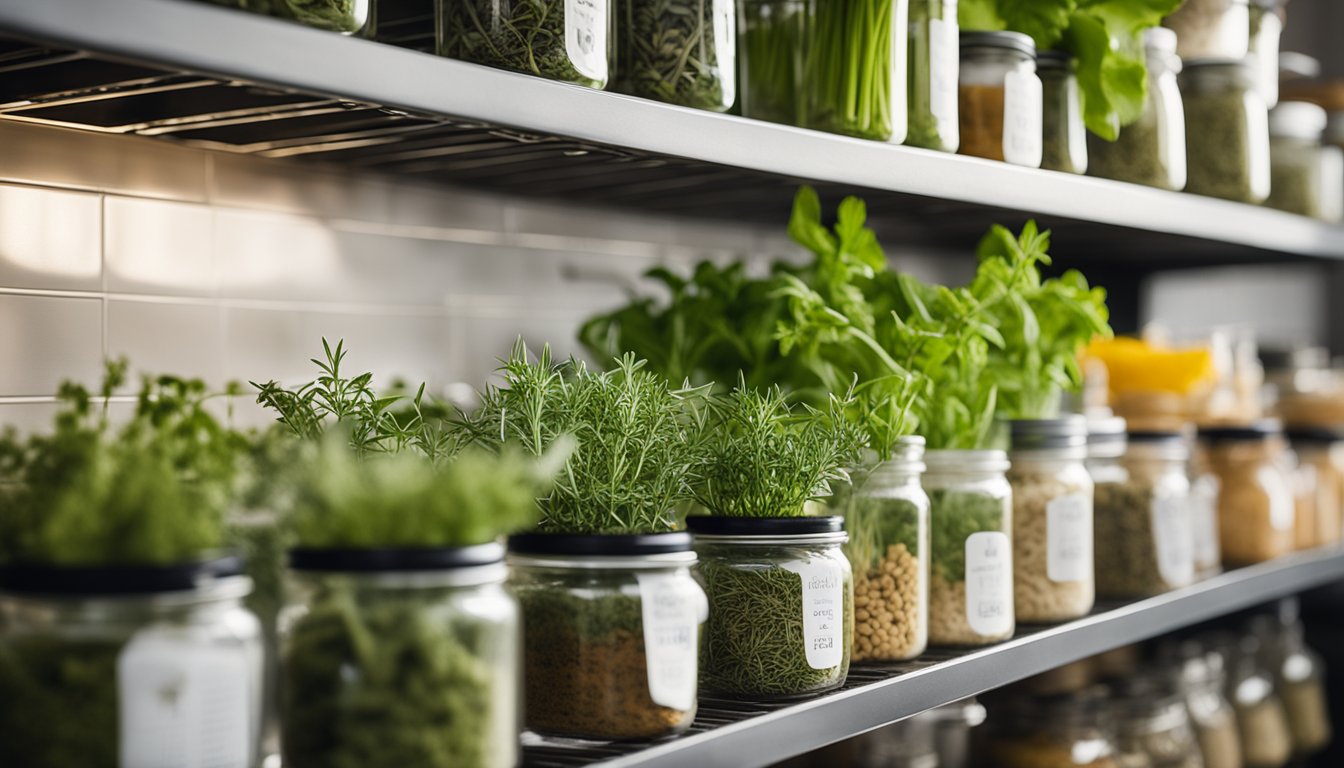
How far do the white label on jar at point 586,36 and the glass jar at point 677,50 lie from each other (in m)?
0.07

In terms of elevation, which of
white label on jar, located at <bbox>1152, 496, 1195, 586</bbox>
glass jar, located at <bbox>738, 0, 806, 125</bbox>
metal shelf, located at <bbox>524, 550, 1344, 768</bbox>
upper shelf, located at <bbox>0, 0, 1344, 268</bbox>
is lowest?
metal shelf, located at <bbox>524, 550, 1344, 768</bbox>

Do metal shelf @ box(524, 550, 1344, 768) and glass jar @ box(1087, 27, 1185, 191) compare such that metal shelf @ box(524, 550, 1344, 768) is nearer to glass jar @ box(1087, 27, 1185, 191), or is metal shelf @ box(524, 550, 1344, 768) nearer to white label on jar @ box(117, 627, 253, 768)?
white label on jar @ box(117, 627, 253, 768)

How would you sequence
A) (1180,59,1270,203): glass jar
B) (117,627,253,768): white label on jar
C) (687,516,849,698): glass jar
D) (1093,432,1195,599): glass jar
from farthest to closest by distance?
(1180,59,1270,203): glass jar → (1093,432,1195,599): glass jar → (687,516,849,698): glass jar → (117,627,253,768): white label on jar

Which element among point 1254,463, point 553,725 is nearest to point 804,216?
point 553,725

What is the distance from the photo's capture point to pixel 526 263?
4.60ft

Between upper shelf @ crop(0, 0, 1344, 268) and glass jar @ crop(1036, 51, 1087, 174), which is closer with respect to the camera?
upper shelf @ crop(0, 0, 1344, 268)

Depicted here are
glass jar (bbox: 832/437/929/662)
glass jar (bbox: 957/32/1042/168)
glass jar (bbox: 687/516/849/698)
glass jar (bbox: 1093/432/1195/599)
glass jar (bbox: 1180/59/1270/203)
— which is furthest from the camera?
glass jar (bbox: 1180/59/1270/203)

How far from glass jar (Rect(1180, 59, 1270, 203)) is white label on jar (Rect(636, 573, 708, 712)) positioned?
1051 mm

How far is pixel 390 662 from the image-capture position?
63cm

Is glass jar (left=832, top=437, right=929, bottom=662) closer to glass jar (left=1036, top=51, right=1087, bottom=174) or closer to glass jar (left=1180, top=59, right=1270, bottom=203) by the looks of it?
glass jar (left=1036, top=51, right=1087, bottom=174)

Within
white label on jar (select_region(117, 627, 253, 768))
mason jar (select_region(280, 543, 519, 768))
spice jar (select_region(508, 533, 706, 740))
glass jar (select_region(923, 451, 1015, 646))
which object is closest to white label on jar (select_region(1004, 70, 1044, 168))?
glass jar (select_region(923, 451, 1015, 646))

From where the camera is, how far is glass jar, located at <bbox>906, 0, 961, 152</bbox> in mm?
1138

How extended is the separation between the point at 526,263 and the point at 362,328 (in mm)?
220

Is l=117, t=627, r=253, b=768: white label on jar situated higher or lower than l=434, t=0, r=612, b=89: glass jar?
lower
